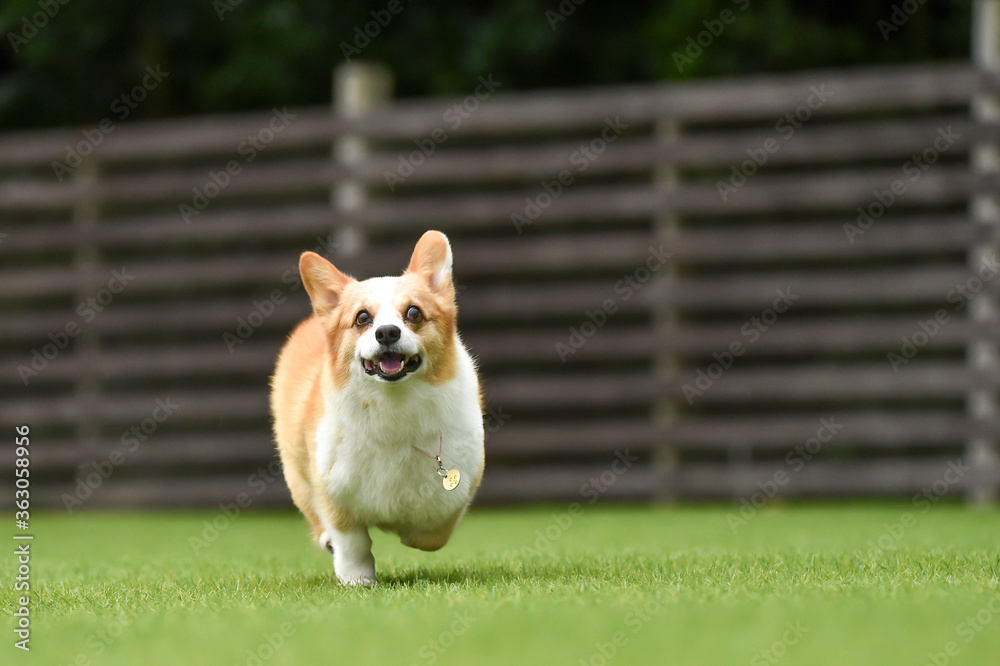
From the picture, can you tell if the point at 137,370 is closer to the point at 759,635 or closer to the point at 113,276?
the point at 113,276

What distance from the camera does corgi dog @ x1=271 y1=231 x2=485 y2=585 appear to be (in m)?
2.81

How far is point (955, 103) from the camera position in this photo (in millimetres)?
5402

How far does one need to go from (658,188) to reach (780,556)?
2.76 meters

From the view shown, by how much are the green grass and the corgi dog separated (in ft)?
0.50

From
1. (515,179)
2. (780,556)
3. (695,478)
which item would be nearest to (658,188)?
(515,179)
